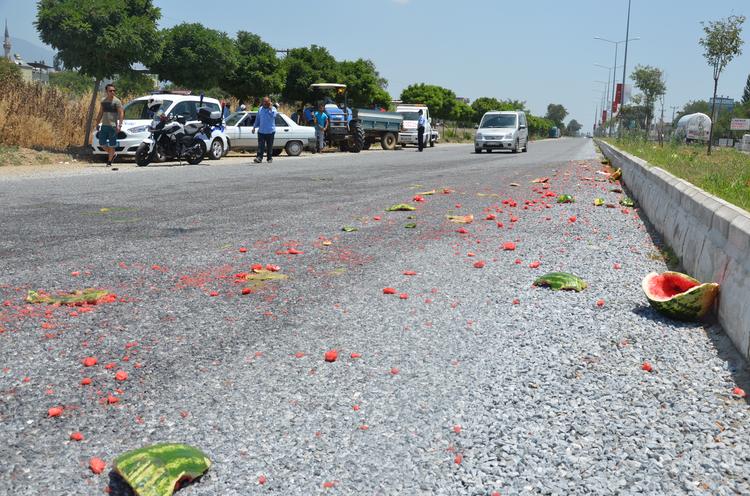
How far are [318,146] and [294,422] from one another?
28.9 metres

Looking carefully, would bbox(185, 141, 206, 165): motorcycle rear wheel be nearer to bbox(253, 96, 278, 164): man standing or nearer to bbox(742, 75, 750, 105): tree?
bbox(253, 96, 278, 164): man standing

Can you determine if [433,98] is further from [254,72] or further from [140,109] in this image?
[140,109]

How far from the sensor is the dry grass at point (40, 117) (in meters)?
21.3

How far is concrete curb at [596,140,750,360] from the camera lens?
13.5ft

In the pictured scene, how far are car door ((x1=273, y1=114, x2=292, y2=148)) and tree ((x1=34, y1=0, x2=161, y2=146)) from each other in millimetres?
6413

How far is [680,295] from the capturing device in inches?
184

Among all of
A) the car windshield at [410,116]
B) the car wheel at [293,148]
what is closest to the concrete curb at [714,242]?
the car wheel at [293,148]

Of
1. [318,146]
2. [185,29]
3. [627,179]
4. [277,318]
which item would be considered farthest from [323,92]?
[277,318]

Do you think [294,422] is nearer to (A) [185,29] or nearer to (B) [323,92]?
(A) [185,29]

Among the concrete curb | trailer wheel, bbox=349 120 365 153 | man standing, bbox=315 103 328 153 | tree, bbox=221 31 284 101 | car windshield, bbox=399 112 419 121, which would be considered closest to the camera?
the concrete curb

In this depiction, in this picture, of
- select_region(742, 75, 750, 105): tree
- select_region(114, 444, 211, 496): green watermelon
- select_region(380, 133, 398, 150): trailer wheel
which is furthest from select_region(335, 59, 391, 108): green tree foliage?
select_region(742, 75, 750, 105): tree

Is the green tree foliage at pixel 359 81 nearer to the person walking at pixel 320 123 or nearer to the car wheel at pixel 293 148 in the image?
the person walking at pixel 320 123

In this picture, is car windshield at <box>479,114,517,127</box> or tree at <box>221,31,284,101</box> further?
tree at <box>221,31,284,101</box>

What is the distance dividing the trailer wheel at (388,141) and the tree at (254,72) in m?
7.33
